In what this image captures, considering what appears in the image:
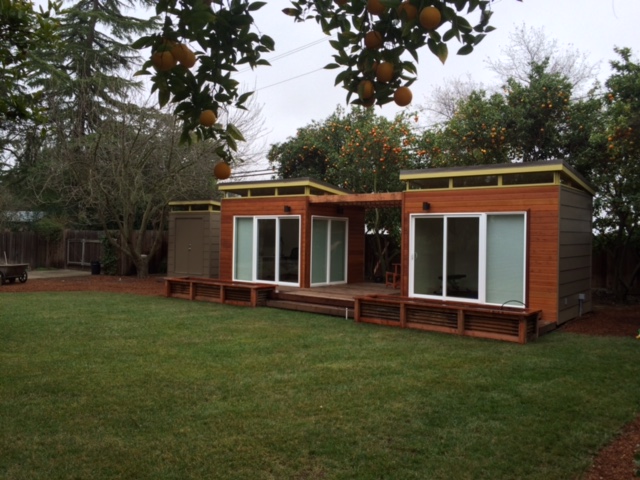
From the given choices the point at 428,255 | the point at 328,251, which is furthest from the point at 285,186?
the point at 428,255

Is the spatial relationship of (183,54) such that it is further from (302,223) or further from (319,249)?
(319,249)

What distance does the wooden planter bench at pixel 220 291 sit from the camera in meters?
10.5

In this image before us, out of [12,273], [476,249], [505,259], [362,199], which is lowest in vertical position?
[12,273]

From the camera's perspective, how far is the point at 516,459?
331cm

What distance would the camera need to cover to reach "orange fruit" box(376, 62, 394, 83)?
211 cm

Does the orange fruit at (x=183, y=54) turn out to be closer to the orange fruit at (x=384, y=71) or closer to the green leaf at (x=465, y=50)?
the orange fruit at (x=384, y=71)

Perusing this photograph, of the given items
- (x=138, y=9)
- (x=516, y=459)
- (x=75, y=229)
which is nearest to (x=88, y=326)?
(x=516, y=459)

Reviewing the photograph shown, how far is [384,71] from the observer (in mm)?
2109

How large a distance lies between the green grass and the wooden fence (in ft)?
41.3

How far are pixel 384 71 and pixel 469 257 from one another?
7.35m

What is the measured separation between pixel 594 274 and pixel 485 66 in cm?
828

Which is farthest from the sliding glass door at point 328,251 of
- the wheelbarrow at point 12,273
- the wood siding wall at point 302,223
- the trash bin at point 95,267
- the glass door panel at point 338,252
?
the trash bin at point 95,267

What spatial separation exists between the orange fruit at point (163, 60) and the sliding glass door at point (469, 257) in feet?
24.7

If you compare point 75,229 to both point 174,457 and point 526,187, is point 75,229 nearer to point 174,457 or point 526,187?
point 526,187
